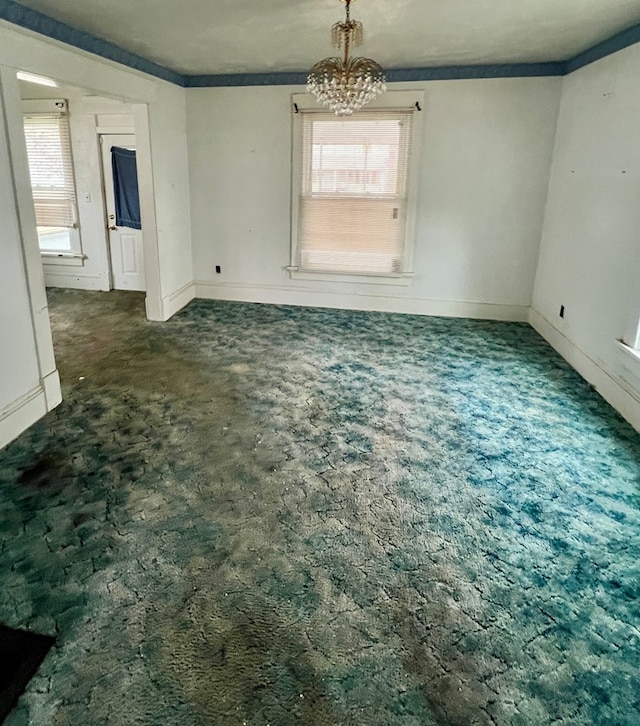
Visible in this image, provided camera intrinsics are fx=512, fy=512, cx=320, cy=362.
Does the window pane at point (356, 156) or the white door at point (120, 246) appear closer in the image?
the window pane at point (356, 156)

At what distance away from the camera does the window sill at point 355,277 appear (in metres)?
5.81

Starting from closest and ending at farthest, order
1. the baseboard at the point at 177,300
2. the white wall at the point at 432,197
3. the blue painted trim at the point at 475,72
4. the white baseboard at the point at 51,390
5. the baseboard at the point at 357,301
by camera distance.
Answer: the white baseboard at the point at 51,390
the blue painted trim at the point at 475,72
the white wall at the point at 432,197
the baseboard at the point at 177,300
the baseboard at the point at 357,301

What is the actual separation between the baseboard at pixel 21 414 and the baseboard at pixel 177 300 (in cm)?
225

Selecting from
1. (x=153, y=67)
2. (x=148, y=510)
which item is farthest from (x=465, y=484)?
(x=153, y=67)

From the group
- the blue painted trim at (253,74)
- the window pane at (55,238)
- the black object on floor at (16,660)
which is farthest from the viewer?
the window pane at (55,238)

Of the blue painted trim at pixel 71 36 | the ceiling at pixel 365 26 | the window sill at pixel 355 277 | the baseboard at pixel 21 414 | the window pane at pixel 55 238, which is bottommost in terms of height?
the baseboard at pixel 21 414

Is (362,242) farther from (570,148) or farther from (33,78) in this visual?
(33,78)

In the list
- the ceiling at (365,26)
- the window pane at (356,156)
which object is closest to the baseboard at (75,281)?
the ceiling at (365,26)

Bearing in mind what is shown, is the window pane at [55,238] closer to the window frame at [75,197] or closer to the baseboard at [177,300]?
the window frame at [75,197]

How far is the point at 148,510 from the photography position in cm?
248

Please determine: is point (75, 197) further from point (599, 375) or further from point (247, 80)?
point (599, 375)

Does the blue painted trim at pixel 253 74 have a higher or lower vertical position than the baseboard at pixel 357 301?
higher

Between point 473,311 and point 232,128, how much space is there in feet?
11.1

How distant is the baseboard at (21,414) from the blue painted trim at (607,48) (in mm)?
4725
